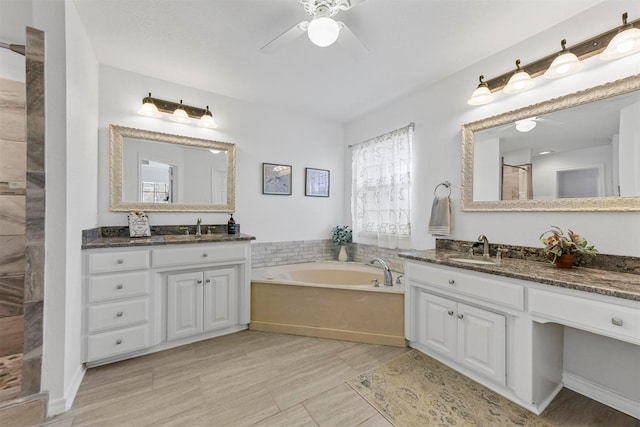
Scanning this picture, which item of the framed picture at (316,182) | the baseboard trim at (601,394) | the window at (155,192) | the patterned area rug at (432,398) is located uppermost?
the framed picture at (316,182)

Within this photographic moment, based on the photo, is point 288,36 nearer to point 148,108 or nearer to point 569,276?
point 148,108

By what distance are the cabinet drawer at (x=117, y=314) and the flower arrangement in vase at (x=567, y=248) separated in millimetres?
3035

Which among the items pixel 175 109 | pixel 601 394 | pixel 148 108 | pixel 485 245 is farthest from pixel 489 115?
pixel 148 108

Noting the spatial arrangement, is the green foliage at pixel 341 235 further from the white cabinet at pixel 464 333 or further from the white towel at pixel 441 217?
the white cabinet at pixel 464 333

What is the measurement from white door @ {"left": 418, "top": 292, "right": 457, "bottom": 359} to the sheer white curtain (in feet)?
3.01

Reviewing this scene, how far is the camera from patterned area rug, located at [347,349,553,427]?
59.6 inches

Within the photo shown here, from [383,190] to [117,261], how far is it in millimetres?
2752

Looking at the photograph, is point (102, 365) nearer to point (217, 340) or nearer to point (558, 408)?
point (217, 340)

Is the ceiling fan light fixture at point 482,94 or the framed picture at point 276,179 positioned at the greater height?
the ceiling fan light fixture at point 482,94

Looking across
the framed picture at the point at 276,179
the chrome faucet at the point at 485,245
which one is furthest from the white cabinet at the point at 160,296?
the chrome faucet at the point at 485,245

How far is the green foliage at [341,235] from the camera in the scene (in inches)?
145

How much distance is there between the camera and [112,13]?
181 centimetres

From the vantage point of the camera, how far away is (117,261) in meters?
2.04

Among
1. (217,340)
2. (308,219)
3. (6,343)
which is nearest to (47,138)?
(6,343)
